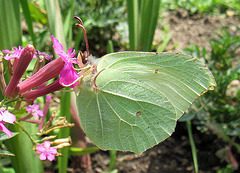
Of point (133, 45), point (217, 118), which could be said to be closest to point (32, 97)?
point (133, 45)

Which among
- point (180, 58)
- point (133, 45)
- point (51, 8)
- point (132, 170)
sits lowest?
point (132, 170)

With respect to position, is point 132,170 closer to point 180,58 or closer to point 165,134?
point 165,134

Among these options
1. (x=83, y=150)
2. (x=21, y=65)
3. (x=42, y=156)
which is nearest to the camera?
(x=21, y=65)

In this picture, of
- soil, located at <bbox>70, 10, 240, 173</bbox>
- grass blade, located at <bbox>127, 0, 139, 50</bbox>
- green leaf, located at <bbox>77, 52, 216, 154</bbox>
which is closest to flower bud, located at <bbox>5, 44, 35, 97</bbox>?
green leaf, located at <bbox>77, 52, 216, 154</bbox>

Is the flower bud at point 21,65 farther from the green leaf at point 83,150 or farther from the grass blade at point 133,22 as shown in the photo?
the grass blade at point 133,22

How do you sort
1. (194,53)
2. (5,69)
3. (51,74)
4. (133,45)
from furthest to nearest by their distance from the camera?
(194,53) < (133,45) < (5,69) < (51,74)

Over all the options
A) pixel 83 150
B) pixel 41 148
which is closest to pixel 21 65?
pixel 41 148

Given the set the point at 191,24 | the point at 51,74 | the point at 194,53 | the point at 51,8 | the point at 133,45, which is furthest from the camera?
the point at 191,24

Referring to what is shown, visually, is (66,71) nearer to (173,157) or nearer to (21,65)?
(21,65)

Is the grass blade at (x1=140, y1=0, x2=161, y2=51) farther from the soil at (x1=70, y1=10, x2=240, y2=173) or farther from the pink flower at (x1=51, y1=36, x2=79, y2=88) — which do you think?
the pink flower at (x1=51, y1=36, x2=79, y2=88)
